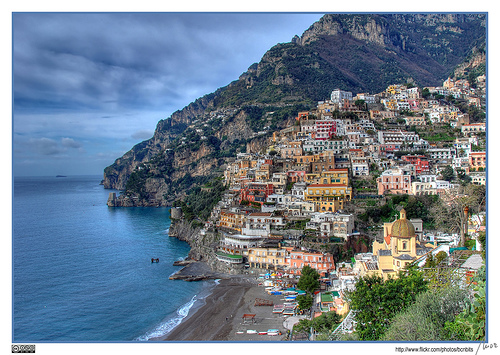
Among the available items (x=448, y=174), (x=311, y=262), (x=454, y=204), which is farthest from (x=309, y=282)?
(x=448, y=174)

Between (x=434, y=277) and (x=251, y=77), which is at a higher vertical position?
(x=251, y=77)

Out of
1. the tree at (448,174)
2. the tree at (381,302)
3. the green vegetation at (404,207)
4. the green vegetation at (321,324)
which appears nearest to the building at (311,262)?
the green vegetation at (404,207)

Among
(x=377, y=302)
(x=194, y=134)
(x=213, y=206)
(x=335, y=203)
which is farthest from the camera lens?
(x=194, y=134)

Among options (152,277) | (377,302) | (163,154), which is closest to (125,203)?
(163,154)

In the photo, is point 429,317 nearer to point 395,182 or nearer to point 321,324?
point 321,324

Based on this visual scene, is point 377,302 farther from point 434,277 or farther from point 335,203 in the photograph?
point 335,203

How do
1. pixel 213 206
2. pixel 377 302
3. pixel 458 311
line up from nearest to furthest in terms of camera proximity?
pixel 458 311
pixel 377 302
pixel 213 206

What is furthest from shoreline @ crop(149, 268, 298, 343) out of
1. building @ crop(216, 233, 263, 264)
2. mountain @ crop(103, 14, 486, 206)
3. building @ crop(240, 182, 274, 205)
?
mountain @ crop(103, 14, 486, 206)
